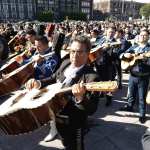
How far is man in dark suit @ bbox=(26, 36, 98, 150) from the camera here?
2841 millimetres

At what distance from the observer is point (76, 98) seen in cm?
275

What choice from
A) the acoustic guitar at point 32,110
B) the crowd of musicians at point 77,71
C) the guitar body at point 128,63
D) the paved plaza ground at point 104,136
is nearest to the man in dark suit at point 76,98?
the crowd of musicians at point 77,71

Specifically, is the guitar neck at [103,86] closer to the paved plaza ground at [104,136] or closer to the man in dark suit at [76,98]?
the man in dark suit at [76,98]

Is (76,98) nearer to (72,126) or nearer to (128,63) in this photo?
(72,126)

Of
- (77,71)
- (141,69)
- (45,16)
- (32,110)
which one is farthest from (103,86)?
(45,16)

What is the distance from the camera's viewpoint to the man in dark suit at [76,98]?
2.84 m

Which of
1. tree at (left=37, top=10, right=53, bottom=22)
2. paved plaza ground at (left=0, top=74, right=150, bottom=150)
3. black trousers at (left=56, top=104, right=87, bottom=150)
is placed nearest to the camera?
black trousers at (left=56, top=104, right=87, bottom=150)

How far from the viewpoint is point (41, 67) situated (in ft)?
14.8

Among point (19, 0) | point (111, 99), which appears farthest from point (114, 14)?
point (111, 99)

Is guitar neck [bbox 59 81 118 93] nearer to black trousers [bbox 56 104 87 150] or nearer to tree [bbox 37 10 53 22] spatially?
black trousers [bbox 56 104 87 150]

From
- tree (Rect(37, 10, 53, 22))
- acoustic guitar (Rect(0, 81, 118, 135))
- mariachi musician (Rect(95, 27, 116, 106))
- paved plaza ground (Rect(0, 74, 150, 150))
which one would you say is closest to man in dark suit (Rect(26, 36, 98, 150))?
acoustic guitar (Rect(0, 81, 118, 135))

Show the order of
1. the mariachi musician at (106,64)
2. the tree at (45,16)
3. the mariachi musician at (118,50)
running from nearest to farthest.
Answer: the mariachi musician at (106,64) < the mariachi musician at (118,50) < the tree at (45,16)

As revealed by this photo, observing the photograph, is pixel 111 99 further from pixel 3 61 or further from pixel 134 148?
pixel 3 61

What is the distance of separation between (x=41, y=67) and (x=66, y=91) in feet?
6.08
